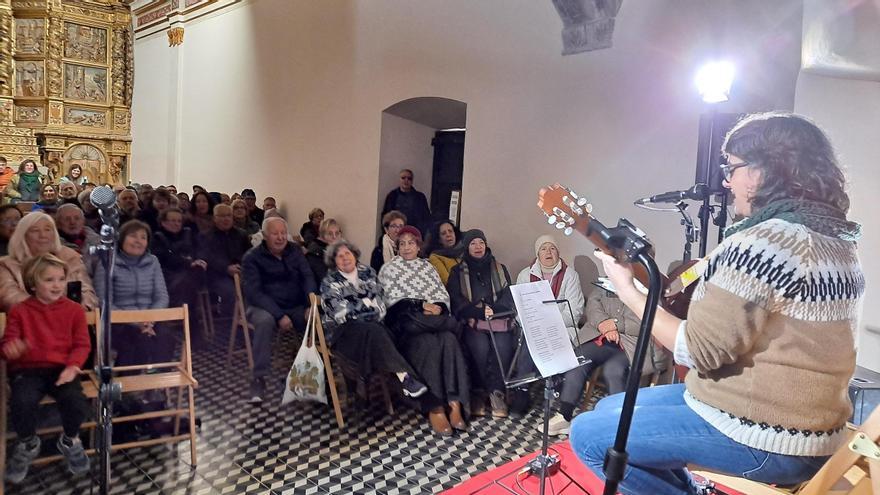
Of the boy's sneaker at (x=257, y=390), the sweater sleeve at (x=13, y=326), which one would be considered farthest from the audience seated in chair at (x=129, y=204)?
the sweater sleeve at (x=13, y=326)

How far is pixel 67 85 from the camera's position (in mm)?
11266

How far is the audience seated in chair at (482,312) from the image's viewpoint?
3.85 meters

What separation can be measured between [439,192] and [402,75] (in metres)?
1.47

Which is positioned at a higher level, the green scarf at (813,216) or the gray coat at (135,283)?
the green scarf at (813,216)

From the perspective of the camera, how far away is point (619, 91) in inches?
175

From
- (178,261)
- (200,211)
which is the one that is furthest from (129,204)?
(178,261)

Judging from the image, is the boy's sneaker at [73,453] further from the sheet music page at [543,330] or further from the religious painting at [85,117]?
the religious painting at [85,117]

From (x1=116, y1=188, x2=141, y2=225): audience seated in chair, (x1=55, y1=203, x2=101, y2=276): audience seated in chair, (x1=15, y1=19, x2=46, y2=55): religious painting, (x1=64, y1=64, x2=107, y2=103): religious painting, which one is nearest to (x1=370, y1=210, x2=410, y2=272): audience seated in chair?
(x1=55, y1=203, x2=101, y2=276): audience seated in chair

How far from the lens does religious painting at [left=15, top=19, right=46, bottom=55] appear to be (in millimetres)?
10789

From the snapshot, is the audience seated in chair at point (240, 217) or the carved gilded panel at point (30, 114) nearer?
the audience seated in chair at point (240, 217)

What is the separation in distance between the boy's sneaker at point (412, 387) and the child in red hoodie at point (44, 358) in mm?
1665

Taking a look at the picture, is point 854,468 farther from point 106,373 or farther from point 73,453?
point 73,453

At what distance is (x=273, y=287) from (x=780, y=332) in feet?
11.6

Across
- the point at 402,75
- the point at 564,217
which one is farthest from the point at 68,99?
the point at 564,217
